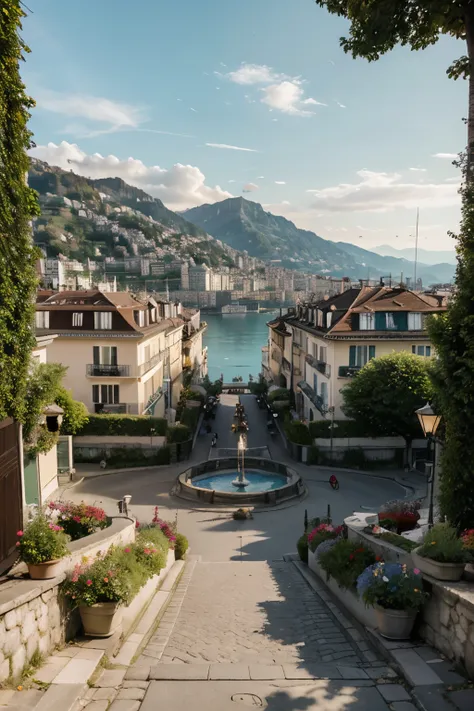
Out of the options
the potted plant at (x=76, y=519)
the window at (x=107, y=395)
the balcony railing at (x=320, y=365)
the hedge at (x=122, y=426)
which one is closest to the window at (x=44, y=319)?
the window at (x=107, y=395)

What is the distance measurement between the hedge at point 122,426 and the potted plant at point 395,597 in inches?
1086

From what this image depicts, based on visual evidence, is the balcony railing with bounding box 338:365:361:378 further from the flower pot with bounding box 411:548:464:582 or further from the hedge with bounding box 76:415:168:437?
the flower pot with bounding box 411:548:464:582

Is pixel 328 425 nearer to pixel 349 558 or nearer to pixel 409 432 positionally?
pixel 409 432

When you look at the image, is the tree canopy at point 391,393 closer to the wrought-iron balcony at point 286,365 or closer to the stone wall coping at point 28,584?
the wrought-iron balcony at point 286,365

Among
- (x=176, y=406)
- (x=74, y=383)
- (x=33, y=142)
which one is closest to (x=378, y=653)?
(x=33, y=142)

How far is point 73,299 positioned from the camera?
3806 cm

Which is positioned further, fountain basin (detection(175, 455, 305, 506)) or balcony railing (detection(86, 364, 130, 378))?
balcony railing (detection(86, 364, 130, 378))

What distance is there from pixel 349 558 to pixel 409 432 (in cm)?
2400

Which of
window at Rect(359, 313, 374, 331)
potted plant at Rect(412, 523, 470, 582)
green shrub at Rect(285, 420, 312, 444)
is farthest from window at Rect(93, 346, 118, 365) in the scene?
potted plant at Rect(412, 523, 470, 582)

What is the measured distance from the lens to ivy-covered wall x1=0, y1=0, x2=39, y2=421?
8.38 meters

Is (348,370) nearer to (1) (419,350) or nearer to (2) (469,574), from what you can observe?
(1) (419,350)

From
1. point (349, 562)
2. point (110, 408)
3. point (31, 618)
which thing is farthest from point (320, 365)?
point (31, 618)

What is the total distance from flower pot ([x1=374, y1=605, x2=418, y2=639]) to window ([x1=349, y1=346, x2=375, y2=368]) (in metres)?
28.8

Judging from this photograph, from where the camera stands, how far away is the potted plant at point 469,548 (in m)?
8.33
